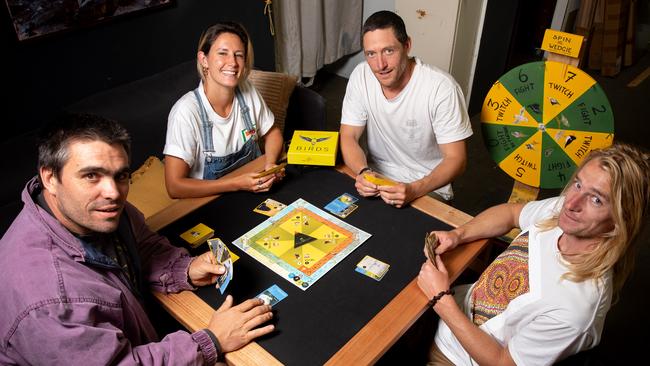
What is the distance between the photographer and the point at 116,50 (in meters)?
3.24

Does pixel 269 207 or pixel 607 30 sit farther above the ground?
pixel 607 30

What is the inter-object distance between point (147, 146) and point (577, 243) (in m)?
2.55

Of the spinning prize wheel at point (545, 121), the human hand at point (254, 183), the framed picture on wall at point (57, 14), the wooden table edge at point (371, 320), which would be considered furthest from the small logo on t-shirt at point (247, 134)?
the framed picture on wall at point (57, 14)

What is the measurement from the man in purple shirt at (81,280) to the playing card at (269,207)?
50cm

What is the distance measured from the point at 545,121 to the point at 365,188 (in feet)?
3.24

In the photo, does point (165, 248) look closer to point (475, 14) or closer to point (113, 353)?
point (113, 353)

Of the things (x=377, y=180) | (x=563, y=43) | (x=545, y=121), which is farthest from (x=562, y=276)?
(x=563, y=43)

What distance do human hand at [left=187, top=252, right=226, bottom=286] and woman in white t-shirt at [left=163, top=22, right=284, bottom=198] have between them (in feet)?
1.58

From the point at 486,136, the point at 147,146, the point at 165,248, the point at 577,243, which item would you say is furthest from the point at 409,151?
the point at 147,146

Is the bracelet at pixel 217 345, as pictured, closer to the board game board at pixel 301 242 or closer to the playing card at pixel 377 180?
the board game board at pixel 301 242

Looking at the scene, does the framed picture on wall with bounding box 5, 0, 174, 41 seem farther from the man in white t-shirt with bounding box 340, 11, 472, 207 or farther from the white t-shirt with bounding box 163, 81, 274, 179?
the man in white t-shirt with bounding box 340, 11, 472, 207

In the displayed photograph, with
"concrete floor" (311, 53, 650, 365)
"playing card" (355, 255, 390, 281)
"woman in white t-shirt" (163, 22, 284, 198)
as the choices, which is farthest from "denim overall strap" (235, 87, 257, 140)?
"concrete floor" (311, 53, 650, 365)

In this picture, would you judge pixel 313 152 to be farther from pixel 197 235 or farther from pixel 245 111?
pixel 197 235

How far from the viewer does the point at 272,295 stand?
1574 millimetres
